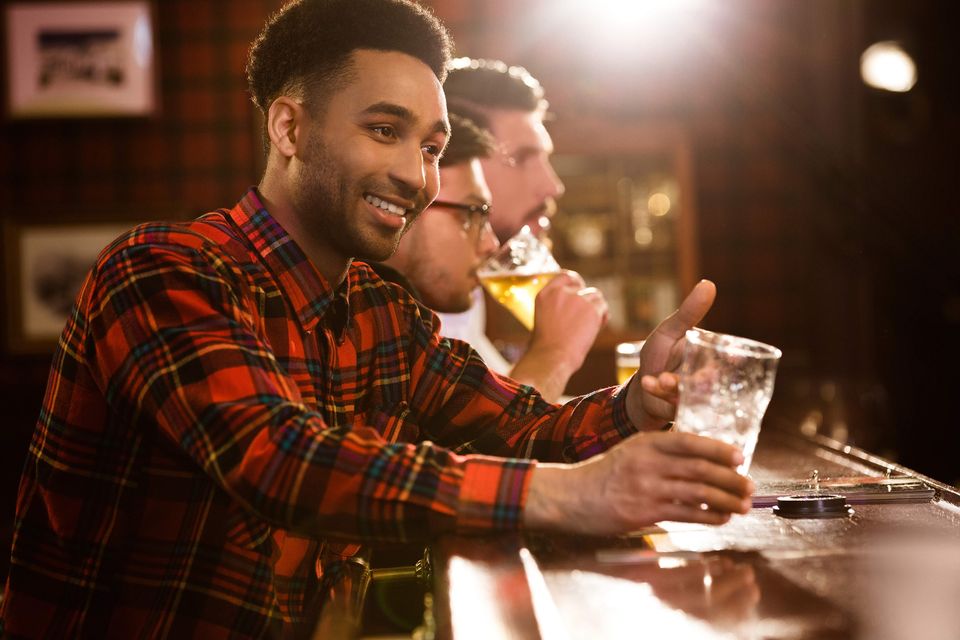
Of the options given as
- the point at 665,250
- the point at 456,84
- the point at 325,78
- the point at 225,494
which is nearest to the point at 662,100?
the point at 665,250

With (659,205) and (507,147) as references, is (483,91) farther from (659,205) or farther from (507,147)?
(659,205)

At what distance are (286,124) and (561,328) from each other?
844 mm

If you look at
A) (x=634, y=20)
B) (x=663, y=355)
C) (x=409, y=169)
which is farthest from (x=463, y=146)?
(x=634, y=20)

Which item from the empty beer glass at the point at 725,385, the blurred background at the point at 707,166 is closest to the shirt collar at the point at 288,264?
the empty beer glass at the point at 725,385

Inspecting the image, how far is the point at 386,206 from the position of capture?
145 centimetres

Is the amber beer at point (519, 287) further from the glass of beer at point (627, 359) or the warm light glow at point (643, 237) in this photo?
the warm light glow at point (643, 237)

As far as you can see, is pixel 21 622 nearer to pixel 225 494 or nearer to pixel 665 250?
pixel 225 494

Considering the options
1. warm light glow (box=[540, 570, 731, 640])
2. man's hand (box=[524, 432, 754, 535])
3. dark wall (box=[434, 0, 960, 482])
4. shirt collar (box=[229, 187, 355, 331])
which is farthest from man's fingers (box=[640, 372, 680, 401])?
dark wall (box=[434, 0, 960, 482])

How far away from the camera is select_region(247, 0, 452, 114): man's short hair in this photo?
4.69 ft

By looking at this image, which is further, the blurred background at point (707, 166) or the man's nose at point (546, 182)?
the blurred background at point (707, 166)

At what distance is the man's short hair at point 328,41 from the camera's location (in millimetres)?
1430

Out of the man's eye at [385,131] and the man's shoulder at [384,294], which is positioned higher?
the man's eye at [385,131]

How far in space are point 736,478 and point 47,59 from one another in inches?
184

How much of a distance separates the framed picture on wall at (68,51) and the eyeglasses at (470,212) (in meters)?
3.14
